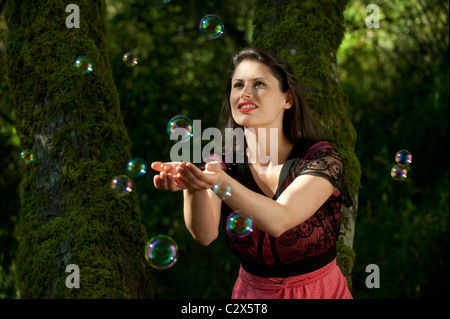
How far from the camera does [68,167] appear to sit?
2.34m

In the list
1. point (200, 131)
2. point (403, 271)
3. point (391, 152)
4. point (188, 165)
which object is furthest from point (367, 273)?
point (188, 165)

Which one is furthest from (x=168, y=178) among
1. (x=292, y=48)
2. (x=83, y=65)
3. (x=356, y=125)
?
(x=356, y=125)

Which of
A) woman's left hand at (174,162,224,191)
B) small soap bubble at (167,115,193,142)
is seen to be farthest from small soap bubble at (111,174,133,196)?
woman's left hand at (174,162,224,191)

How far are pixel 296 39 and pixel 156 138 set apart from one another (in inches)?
87.7

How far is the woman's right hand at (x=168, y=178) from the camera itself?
5.41 ft

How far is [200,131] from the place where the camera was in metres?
4.86

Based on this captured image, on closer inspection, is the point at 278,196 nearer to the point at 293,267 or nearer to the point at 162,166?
the point at 293,267

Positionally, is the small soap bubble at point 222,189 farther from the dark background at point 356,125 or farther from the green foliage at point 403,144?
the green foliage at point 403,144

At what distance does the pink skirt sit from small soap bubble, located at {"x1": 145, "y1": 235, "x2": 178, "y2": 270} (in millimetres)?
380

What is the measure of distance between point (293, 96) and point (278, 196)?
0.55m

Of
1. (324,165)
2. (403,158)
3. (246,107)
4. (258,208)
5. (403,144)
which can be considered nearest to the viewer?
(258,208)

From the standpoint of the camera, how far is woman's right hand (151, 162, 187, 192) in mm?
1649

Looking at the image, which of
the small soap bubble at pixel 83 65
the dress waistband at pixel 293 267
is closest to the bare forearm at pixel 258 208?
the dress waistband at pixel 293 267

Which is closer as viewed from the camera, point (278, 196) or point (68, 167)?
point (278, 196)
